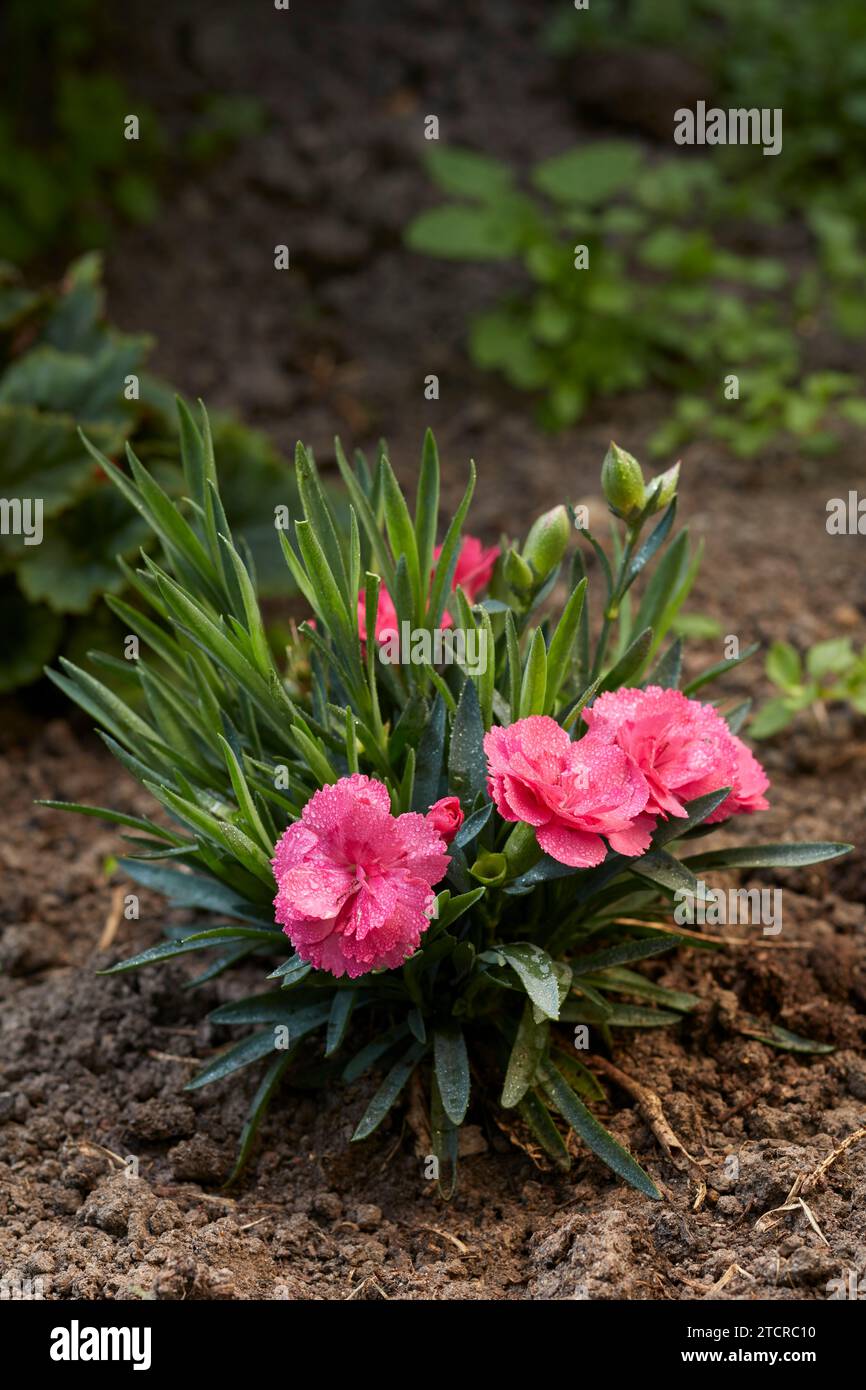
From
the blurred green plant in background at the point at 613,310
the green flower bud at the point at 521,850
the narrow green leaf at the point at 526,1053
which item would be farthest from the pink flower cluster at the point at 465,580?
the blurred green plant in background at the point at 613,310

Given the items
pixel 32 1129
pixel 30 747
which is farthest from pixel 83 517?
pixel 32 1129

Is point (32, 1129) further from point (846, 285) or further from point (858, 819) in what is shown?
point (846, 285)

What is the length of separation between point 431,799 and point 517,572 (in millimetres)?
301

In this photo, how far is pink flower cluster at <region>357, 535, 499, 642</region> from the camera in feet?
6.15

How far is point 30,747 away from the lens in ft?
9.36

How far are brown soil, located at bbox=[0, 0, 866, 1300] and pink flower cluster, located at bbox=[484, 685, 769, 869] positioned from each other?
0.42 metres

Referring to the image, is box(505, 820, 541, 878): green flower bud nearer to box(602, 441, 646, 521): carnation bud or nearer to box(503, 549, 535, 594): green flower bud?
box(503, 549, 535, 594): green flower bud

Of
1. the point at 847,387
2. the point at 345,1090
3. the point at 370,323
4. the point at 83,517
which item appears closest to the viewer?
the point at 345,1090

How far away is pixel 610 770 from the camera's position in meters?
1.59

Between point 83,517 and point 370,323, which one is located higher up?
point 370,323

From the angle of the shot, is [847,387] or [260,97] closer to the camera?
[847,387]

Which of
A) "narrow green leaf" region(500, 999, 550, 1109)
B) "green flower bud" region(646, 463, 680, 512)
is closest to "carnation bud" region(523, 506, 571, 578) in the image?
"green flower bud" region(646, 463, 680, 512)

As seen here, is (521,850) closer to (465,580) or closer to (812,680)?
(465,580)

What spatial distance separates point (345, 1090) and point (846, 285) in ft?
9.50
